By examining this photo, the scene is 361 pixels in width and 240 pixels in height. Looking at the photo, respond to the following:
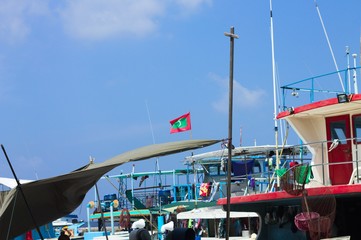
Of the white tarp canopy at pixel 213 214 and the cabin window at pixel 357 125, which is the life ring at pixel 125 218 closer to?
the white tarp canopy at pixel 213 214

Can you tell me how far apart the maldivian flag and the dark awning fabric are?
10.3 m

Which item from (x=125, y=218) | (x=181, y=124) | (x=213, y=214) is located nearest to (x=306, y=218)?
(x=181, y=124)

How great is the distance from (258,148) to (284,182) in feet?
38.7

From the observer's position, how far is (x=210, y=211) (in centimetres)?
2153

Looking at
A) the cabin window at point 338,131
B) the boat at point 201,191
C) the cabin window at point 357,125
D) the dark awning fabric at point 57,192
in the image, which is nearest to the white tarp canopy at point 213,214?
the boat at point 201,191

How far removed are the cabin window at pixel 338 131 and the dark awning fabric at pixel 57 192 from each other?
6.21 m

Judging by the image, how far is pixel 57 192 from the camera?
28.2 feet

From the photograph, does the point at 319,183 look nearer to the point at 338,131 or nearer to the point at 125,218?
the point at 338,131

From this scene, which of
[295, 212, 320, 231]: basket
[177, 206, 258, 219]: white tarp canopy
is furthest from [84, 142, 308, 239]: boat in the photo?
[295, 212, 320, 231]: basket

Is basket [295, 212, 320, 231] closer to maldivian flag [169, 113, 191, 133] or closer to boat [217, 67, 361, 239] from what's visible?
boat [217, 67, 361, 239]

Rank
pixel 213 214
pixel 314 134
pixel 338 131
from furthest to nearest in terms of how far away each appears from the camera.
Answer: pixel 213 214 → pixel 314 134 → pixel 338 131

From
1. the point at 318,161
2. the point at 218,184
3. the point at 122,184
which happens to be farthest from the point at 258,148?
the point at 122,184

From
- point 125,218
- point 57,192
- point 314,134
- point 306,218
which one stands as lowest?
point 125,218

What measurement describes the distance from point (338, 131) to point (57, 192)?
23.2 ft
